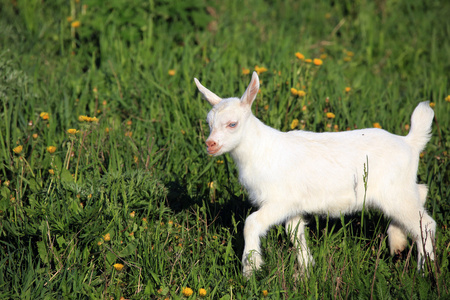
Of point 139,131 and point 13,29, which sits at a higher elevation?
point 13,29

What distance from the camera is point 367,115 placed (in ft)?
16.7

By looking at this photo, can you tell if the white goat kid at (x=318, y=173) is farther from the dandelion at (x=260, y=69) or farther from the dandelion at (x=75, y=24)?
the dandelion at (x=75, y=24)

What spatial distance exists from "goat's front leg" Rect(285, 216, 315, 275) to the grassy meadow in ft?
0.23

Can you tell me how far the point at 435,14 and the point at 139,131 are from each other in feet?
17.6

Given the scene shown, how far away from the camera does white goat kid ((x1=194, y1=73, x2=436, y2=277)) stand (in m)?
3.32

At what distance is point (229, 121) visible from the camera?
10.6ft

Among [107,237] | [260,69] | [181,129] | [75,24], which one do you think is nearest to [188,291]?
[107,237]

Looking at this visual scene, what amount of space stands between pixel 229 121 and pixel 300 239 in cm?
106

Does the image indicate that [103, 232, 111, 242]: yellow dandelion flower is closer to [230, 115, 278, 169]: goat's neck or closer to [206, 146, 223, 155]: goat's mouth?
[206, 146, 223, 155]: goat's mouth

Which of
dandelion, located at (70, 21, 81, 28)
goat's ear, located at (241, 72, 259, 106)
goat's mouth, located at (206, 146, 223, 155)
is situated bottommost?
goat's mouth, located at (206, 146, 223, 155)

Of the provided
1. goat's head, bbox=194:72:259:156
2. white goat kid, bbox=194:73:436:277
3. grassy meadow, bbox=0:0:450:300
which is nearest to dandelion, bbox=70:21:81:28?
grassy meadow, bbox=0:0:450:300

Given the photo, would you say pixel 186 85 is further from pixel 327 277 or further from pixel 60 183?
pixel 327 277

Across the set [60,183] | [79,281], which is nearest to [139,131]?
[60,183]

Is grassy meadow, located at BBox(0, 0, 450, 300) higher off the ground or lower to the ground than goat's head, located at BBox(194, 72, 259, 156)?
lower
